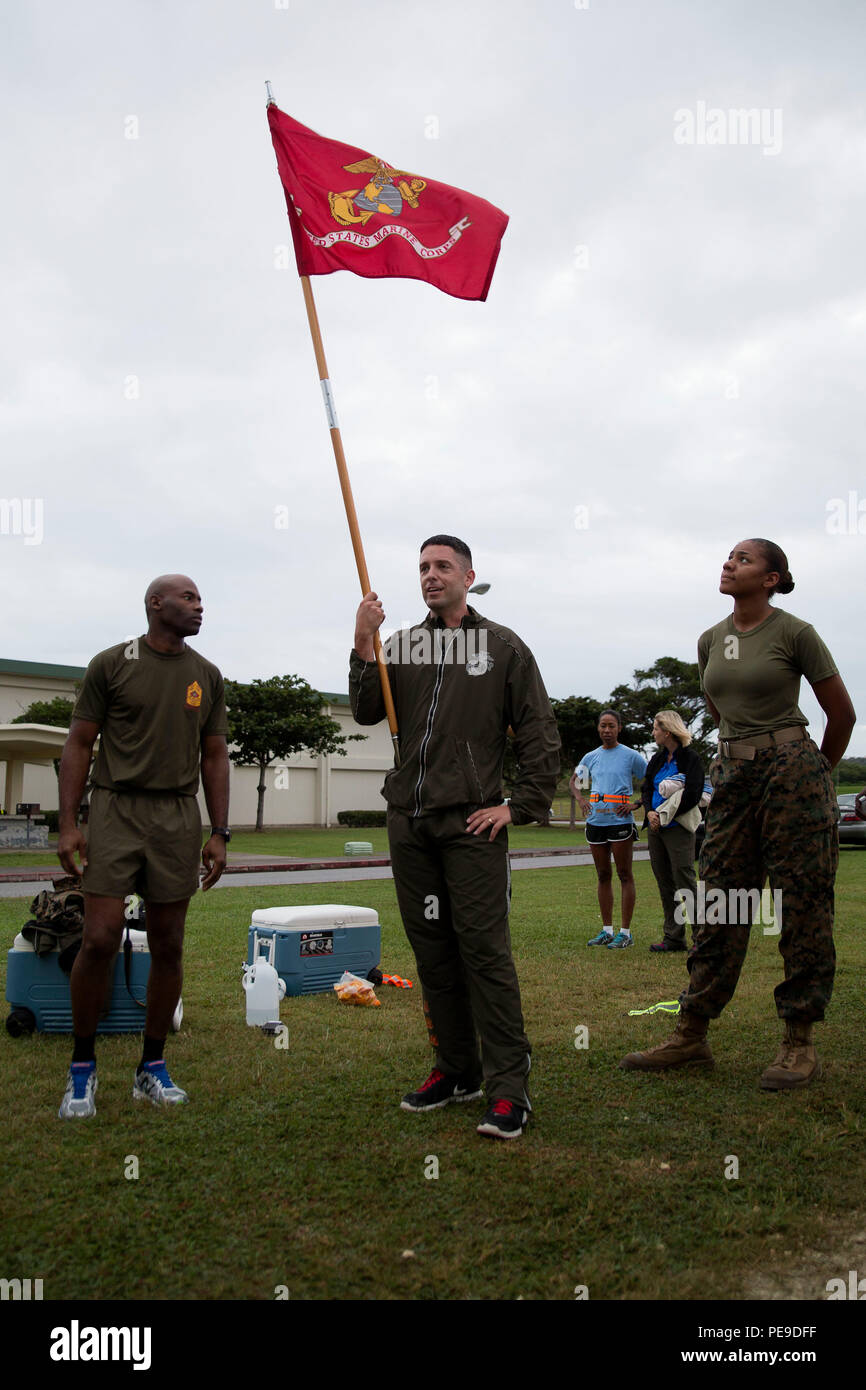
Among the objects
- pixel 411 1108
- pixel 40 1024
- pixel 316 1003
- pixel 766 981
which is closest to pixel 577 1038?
pixel 411 1108

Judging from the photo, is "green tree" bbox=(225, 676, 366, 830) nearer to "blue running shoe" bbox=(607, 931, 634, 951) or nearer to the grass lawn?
"blue running shoe" bbox=(607, 931, 634, 951)

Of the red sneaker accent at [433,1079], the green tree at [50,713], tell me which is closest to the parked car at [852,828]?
the red sneaker accent at [433,1079]

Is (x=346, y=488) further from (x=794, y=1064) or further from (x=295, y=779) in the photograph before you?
(x=295, y=779)

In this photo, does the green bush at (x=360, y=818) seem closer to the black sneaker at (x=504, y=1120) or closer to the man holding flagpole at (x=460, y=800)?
the man holding flagpole at (x=460, y=800)

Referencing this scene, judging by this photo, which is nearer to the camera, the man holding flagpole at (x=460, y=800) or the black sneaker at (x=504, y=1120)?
the black sneaker at (x=504, y=1120)

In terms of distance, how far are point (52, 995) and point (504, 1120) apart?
108 inches

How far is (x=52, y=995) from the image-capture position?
520 cm

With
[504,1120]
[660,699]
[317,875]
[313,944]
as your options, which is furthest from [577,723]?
[504,1120]

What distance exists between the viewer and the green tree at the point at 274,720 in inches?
1502

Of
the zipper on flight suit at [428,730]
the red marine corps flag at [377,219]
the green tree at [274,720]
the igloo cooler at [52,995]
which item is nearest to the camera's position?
the zipper on flight suit at [428,730]

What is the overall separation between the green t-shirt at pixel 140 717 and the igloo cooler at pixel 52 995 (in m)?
1.52

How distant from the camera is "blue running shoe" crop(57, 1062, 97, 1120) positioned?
3.84 meters

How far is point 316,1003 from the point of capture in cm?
602

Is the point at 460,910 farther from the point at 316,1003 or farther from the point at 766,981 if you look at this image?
the point at 766,981
